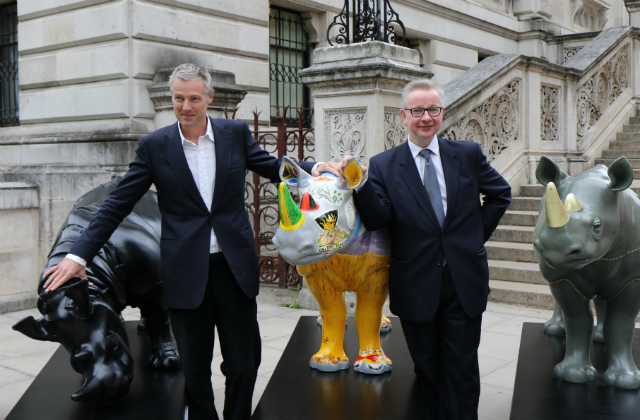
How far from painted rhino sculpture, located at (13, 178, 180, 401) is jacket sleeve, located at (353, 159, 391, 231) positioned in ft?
4.47

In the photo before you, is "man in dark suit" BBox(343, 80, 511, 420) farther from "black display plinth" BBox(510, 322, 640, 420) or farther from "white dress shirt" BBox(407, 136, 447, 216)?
"black display plinth" BBox(510, 322, 640, 420)

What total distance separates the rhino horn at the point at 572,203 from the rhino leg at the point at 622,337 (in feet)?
2.42

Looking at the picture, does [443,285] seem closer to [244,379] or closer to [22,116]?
[244,379]

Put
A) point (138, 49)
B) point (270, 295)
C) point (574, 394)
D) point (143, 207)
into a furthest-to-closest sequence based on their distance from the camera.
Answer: point (138, 49) → point (270, 295) → point (143, 207) → point (574, 394)

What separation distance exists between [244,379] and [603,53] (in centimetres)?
1026

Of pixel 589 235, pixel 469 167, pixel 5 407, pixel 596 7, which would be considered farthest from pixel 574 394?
pixel 596 7

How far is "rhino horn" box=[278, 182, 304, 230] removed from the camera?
2.70 meters

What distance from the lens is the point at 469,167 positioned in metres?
3.21

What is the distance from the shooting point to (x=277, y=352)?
5496mm

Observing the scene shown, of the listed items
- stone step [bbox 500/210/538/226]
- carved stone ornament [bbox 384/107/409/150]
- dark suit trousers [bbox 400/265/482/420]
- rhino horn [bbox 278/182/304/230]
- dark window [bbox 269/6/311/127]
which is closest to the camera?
rhino horn [bbox 278/182/304/230]

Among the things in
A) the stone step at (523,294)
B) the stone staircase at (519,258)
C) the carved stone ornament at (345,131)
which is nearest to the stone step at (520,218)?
the stone staircase at (519,258)

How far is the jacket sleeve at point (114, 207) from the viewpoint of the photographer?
3.08m

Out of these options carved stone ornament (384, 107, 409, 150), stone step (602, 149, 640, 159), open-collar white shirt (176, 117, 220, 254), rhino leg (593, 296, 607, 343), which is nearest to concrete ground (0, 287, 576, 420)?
rhino leg (593, 296, 607, 343)

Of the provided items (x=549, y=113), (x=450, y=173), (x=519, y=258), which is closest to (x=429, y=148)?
(x=450, y=173)
